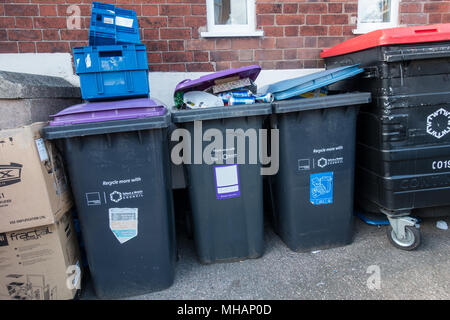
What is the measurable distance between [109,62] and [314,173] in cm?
185

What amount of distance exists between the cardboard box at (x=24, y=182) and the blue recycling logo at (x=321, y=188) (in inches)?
70.7

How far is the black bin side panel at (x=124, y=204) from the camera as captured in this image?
6.31 ft

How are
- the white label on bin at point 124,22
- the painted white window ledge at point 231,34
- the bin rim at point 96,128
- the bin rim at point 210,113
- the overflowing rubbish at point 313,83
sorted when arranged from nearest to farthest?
the bin rim at point 96,128, the bin rim at point 210,113, the overflowing rubbish at point 313,83, the white label on bin at point 124,22, the painted white window ledge at point 231,34

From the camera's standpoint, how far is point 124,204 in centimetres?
198

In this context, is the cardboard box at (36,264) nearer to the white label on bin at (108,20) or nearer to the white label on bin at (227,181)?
the white label on bin at (227,181)

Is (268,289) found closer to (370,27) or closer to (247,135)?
(247,135)

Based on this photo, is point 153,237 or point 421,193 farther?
point 421,193

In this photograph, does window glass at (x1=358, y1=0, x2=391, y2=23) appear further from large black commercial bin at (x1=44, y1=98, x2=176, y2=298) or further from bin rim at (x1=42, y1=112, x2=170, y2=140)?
bin rim at (x1=42, y1=112, x2=170, y2=140)

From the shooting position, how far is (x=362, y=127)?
2.61m

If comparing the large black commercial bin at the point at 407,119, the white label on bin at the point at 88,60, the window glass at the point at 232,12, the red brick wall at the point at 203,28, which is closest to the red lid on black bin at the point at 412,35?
the large black commercial bin at the point at 407,119

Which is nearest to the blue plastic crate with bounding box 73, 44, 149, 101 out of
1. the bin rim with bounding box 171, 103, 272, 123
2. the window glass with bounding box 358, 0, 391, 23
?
the bin rim with bounding box 171, 103, 272, 123

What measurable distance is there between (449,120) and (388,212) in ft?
2.75

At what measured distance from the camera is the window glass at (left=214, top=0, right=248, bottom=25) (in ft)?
10.9
